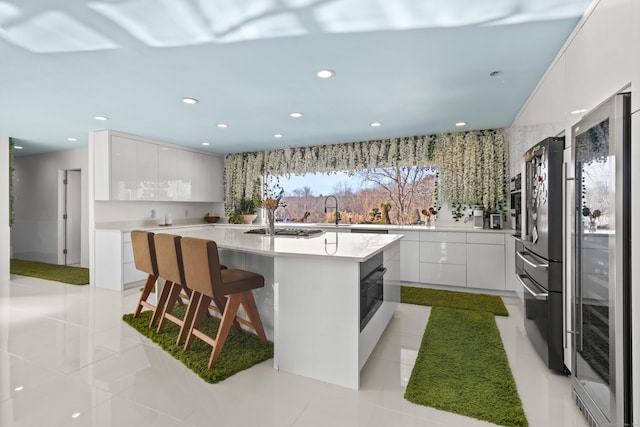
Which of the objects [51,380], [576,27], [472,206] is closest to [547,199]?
[576,27]

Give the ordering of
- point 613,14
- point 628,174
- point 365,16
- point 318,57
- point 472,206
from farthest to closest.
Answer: point 472,206 → point 318,57 → point 365,16 → point 613,14 → point 628,174

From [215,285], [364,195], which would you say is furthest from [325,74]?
[364,195]

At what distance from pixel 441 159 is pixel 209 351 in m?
4.50

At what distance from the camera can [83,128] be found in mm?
4910

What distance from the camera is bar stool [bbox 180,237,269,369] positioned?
2.37m

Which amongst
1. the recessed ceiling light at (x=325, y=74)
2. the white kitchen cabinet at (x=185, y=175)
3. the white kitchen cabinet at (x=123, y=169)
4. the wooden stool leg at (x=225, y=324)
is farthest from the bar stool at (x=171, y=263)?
the white kitchen cabinet at (x=185, y=175)

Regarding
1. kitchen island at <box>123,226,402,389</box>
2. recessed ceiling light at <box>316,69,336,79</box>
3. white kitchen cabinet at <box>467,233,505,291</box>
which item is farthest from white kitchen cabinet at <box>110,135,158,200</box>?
white kitchen cabinet at <box>467,233,505,291</box>

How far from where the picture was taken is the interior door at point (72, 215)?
6980 millimetres

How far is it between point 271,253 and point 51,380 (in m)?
1.77

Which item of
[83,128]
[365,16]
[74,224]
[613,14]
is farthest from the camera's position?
[74,224]

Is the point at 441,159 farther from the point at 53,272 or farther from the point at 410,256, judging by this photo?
the point at 53,272

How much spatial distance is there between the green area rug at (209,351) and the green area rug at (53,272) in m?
3.00

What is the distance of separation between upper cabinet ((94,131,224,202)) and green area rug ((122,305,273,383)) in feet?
9.05

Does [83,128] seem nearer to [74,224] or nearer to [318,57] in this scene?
[74,224]
